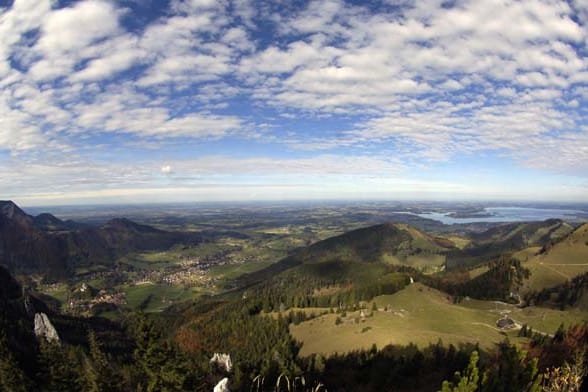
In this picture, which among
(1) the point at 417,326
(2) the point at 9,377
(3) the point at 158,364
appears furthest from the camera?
(1) the point at 417,326

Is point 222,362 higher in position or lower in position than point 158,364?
lower

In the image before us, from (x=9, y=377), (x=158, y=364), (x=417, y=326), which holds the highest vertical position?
(x=158, y=364)

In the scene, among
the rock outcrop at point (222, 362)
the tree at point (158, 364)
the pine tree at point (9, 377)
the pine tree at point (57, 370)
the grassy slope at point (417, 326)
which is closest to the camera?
the tree at point (158, 364)

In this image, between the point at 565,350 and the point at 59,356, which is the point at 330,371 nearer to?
the point at 565,350

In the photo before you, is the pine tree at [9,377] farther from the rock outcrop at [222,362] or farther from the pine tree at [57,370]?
the rock outcrop at [222,362]

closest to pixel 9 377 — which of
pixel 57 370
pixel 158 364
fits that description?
pixel 57 370

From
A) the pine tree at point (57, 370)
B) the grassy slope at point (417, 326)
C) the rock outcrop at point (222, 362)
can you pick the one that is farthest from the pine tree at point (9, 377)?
the grassy slope at point (417, 326)

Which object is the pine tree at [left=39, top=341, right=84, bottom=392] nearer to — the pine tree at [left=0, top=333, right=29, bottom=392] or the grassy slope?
the pine tree at [left=0, top=333, right=29, bottom=392]

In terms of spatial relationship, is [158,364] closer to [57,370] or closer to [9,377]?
[57,370]
